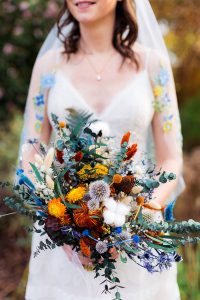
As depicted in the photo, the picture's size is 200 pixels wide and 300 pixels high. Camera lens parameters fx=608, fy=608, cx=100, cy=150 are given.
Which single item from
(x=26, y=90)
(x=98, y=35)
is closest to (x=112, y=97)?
(x=98, y=35)

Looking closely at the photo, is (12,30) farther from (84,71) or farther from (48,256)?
(48,256)

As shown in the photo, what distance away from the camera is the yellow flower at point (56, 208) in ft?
7.00

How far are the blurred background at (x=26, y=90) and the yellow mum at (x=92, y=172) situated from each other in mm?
2479

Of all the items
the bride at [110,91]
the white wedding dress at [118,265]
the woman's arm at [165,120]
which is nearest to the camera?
the white wedding dress at [118,265]

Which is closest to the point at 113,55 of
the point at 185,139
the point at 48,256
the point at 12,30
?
the point at 48,256

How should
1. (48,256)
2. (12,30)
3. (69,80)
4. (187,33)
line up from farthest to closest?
(187,33) → (12,30) → (69,80) → (48,256)

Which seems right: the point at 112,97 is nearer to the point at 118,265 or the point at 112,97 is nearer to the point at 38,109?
the point at 38,109

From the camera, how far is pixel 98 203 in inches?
83.4

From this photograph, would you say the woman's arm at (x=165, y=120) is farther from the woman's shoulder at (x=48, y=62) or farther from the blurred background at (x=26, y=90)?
the blurred background at (x=26, y=90)

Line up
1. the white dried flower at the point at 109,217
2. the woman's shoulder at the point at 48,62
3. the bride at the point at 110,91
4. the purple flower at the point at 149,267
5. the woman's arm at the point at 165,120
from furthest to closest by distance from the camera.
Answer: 1. the woman's shoulder at the point at 48,62
2. the woman's arm at the point at 165,120
3. the bride at the point at 110,91
4. the purple flower at the point at 149,267
5. the white dried flower at the point at 109,217

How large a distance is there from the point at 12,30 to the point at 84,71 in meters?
4.64

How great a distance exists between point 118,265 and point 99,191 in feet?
2.21

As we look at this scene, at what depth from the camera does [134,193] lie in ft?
7.27

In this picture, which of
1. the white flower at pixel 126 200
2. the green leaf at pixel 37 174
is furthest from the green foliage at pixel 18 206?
the white flower at pixel 126 200
